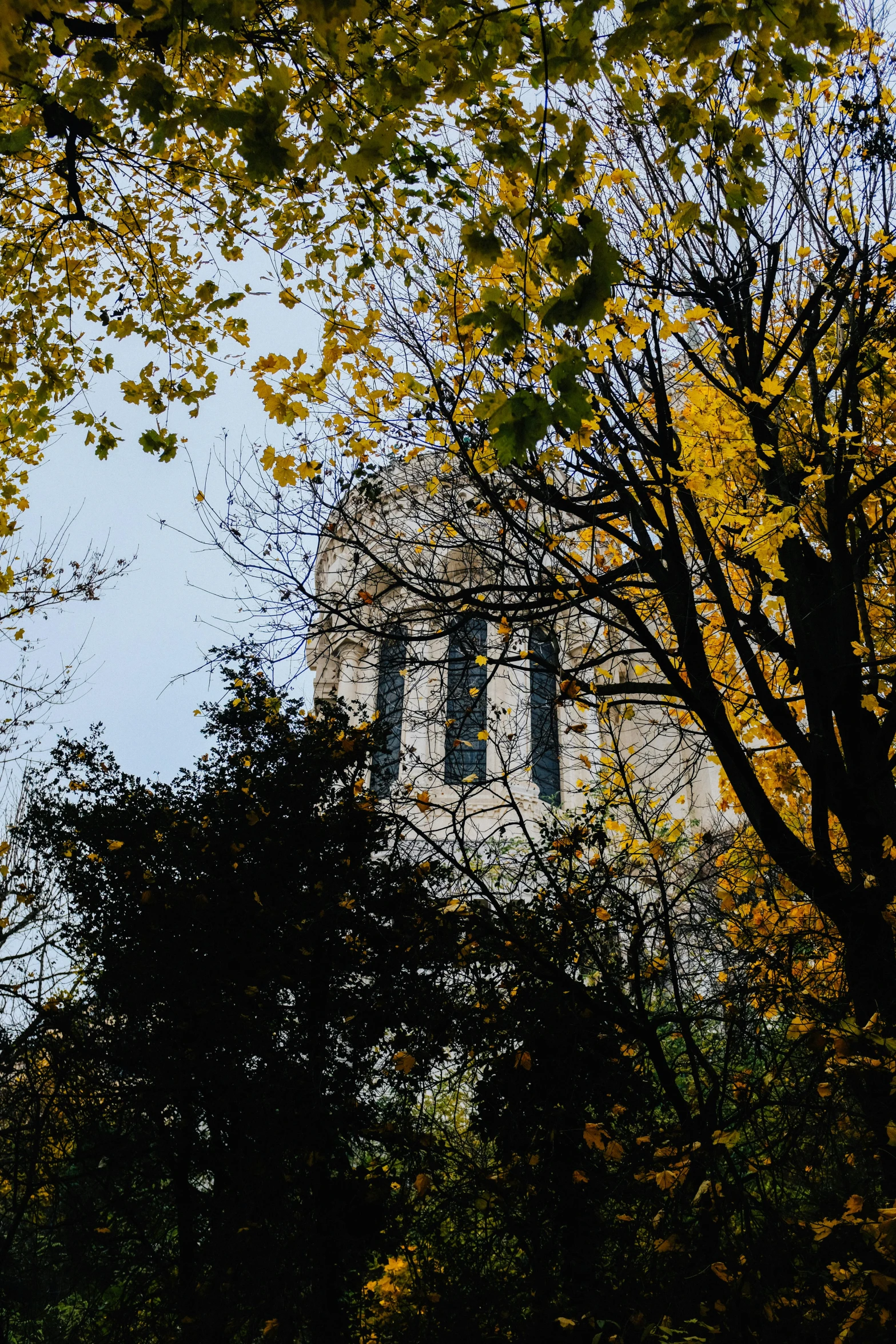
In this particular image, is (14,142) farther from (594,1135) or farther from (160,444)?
(594,1135)

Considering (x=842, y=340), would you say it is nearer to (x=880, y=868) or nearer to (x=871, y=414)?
(x=871, y=414)

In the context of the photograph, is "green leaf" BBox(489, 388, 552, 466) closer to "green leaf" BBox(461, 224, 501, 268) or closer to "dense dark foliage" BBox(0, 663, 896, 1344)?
"green leaf" BBox(461, 224, 501, 268)

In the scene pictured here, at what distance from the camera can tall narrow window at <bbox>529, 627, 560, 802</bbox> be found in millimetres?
7391

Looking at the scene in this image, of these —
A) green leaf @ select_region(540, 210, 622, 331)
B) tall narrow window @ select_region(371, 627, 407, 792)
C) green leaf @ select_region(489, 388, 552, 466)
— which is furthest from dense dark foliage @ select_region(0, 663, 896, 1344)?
green leaf @ select_region(540, 210, 622, 331)

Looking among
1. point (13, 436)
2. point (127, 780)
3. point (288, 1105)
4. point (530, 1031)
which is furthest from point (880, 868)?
point (127, 780)

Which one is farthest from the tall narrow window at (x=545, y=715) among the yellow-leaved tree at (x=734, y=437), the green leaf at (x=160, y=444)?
the green leaf at (x=160, y=444)

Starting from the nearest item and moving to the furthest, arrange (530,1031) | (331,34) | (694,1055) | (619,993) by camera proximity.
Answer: (331,34) → (694,1055) → (619,993) → (530,1031)

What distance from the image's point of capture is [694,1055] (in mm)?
5383

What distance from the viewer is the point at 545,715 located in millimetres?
8852

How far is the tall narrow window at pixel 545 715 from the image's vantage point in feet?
24.2

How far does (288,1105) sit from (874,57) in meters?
A: 8.88

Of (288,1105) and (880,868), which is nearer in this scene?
(880,868)

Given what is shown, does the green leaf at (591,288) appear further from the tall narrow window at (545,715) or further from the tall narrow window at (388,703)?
the tall narrow window at (388,703)

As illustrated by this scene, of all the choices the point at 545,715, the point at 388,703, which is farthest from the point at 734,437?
the point at 388,703
